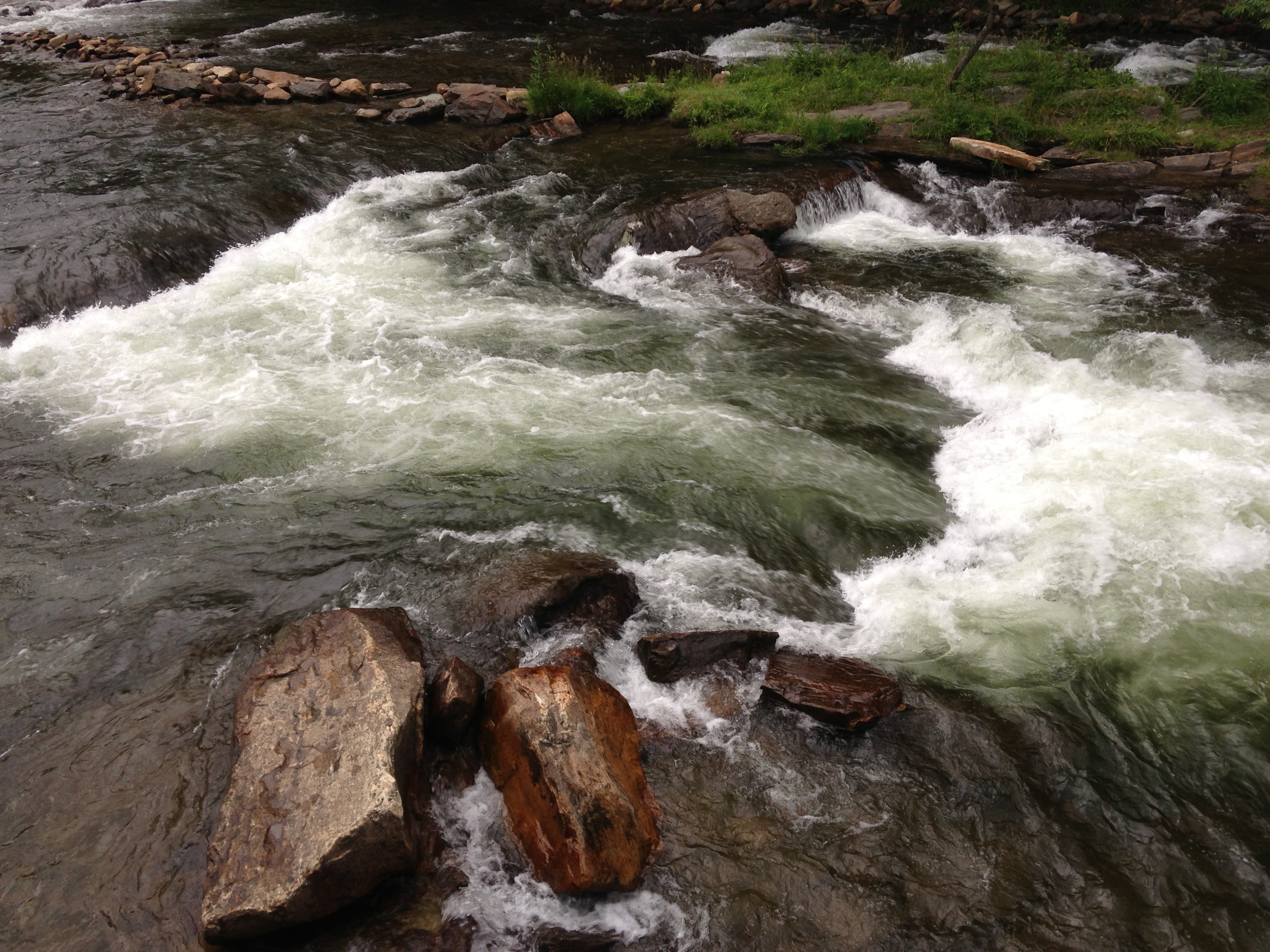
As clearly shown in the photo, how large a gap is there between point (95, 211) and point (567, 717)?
1119 cm

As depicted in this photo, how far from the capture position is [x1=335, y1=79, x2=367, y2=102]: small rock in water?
16.4 m

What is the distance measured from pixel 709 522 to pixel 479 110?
12.4m

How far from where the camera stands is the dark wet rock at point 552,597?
577 cm

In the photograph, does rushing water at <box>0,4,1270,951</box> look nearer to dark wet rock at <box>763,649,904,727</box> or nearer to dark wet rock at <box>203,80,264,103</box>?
dark wet rock at <box>763,649,904,727</box>

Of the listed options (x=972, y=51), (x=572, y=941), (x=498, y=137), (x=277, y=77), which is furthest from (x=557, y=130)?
(x=572, y=941)

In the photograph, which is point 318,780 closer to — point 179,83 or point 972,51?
point 179,83

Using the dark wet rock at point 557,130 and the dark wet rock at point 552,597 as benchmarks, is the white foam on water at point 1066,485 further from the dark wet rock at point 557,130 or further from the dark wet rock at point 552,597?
the dark wet rock at point 557,130

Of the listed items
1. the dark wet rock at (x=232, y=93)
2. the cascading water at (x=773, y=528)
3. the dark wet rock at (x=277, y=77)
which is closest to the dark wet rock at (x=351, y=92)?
the dark wet rock at (x=277, y=77)

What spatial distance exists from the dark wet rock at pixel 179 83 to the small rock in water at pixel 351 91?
2643 mm

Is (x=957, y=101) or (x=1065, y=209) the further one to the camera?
(x=957, y=101)

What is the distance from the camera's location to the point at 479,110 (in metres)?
15.8

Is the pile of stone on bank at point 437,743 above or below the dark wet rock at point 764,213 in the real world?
below

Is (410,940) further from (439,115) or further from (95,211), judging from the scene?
(439,115)

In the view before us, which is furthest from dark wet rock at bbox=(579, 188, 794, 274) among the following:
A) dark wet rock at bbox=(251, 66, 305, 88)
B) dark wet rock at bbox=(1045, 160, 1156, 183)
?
dark wet rock at bbox=(251, 66, 305, 88)
